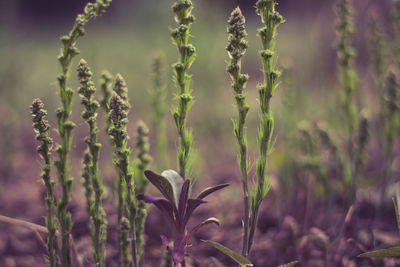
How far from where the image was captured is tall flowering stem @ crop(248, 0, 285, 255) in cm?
148

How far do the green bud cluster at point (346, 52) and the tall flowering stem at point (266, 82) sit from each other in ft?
2.97

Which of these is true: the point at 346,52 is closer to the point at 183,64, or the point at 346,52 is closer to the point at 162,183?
the point at 183,64

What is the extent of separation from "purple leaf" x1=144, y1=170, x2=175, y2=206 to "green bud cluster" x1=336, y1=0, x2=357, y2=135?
4.40ft

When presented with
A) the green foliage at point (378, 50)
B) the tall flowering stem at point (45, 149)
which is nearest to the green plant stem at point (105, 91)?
the tall flowering stem at point (45, 149)

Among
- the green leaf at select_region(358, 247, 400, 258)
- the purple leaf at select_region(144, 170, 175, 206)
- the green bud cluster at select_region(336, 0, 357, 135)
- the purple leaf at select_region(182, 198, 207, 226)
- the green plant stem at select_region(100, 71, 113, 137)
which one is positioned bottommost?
the green leaf at select_region(358, 247, 400, 258)

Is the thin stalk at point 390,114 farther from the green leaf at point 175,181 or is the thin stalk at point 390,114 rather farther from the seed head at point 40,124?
the seed head at point 40,124

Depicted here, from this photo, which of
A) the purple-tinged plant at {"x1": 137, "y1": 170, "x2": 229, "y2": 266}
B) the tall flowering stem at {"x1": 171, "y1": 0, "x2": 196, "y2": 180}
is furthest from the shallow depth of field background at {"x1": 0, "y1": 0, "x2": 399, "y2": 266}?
the purple-tinged plant at {"x1": 137, "y1": 170, "x2": 229, "y2": 266}

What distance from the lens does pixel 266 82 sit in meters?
1.50

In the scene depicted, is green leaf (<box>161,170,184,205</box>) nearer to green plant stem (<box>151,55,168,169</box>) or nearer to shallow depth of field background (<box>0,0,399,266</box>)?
shallow depth of field background (<box>0,0,399,266</box>)

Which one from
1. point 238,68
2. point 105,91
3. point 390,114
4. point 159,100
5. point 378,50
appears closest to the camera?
point 238,68

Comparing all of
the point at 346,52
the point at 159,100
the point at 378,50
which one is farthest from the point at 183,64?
the point at 378,50

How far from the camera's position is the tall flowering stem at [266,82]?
1.48 meters

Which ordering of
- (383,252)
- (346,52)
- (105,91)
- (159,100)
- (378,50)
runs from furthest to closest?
(378,50)
(159,100)
(346,52)
(105,91)
(383,252)

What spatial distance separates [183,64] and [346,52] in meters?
1.20
